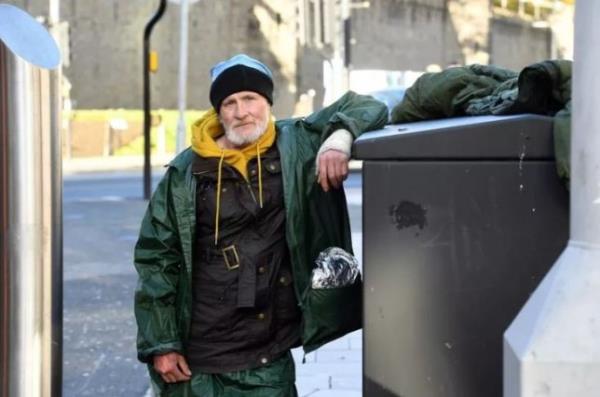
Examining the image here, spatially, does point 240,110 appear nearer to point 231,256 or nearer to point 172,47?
point 231,256

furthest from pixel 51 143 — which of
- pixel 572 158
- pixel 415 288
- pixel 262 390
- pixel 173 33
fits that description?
pixel 173 33

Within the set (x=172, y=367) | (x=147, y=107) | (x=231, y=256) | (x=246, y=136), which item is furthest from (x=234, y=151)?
(x=147, y=107)

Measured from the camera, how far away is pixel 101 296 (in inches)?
299

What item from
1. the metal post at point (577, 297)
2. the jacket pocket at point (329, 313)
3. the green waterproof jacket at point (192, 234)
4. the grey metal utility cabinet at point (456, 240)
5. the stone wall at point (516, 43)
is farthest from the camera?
the stone wall at point (516, 43)

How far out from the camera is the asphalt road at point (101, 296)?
5516 mm

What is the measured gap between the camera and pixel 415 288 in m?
2.39

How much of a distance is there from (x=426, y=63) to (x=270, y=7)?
33.5ft

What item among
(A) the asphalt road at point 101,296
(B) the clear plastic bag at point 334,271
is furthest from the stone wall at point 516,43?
(B) the clear plastic bag at point 334,271

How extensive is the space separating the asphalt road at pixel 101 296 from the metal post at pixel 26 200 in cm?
237

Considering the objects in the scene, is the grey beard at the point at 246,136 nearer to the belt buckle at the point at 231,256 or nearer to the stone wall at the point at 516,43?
the belt buckle at the point at 231,256

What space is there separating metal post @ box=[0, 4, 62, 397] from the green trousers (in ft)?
1.43

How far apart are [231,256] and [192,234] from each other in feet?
0.43

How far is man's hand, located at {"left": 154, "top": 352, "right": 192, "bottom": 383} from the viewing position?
3014 millimetres

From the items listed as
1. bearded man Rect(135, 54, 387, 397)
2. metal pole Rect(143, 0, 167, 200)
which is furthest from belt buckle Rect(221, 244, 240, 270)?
metal pole Rect(143, 0, 167, 200)
